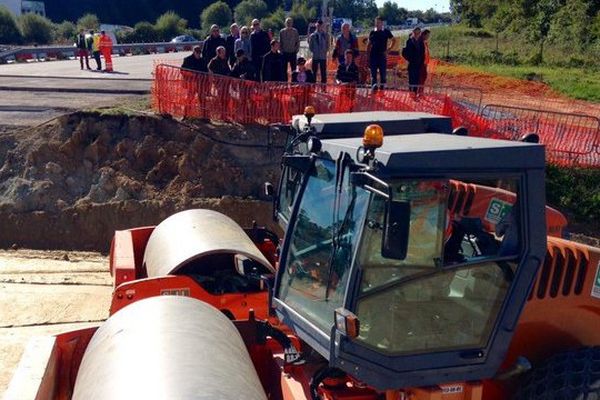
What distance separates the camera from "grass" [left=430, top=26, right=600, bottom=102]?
84.6 feet

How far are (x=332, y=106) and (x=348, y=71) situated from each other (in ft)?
3.80

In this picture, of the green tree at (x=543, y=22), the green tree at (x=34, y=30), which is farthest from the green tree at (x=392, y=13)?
the green tree at (x=543, y=22)

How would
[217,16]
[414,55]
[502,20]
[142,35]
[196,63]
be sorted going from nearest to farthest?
[196,63], [414,55], [502,20], [142,35], [217,16]

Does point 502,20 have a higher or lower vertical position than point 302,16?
higher

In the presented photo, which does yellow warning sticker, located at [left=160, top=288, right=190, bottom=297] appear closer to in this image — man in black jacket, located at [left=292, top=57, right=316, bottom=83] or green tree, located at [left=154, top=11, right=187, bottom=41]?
man in black jacket, located at [left=292, top=57, right=316, bottom=83]

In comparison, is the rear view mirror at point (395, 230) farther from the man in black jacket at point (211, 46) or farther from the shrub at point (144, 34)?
the shrub at point (144, 34)

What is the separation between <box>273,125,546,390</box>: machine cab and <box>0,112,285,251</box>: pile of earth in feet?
27.8

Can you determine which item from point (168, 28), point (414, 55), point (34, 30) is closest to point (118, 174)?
point (414, 55)

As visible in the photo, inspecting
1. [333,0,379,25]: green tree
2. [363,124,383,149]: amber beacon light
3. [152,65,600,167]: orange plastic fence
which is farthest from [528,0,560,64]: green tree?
[333,0,379,25]: green tree

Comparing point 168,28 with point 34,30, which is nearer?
point 34,30

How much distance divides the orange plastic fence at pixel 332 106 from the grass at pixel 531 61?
10.7 metres

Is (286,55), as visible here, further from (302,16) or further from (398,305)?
(302,16)

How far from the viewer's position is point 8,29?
173 feet

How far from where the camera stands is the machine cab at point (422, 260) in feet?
13.1
